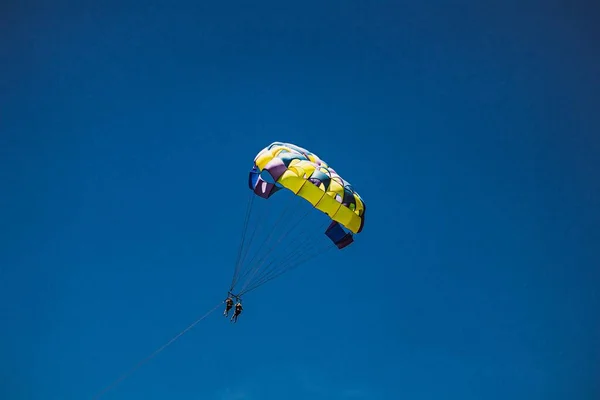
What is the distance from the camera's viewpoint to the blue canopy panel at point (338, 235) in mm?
23156

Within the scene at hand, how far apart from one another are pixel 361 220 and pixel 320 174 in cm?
272

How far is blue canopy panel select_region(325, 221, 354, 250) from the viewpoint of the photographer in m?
23.2

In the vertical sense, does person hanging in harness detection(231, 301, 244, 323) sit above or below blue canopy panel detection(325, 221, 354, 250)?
below

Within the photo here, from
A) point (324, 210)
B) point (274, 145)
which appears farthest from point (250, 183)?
point (324, 210)

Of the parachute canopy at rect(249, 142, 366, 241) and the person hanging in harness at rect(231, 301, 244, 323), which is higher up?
the parachute canopy at rect(249, 142, 366, 241)

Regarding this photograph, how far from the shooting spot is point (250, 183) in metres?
22.7

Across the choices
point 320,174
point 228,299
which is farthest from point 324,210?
point 228,299

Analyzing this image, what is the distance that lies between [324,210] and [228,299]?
4.79 meters

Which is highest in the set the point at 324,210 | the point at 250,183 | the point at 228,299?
the point at 250,183

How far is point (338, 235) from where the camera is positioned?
23.3 metres

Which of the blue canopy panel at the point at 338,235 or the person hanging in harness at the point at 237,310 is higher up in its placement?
the blue canopy panel at the point at 338,235

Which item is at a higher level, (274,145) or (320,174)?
(274,145)

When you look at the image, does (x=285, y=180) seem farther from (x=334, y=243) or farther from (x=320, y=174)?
(x=334, y=243)

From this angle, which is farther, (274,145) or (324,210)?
(274,145)
